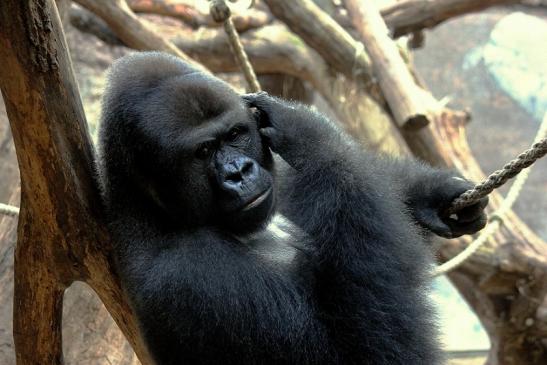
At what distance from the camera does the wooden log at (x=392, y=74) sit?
4305 millimetres

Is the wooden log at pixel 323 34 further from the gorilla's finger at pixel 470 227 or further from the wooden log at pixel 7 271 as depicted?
the wooden log at pixel 7 271

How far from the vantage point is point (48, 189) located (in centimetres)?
225

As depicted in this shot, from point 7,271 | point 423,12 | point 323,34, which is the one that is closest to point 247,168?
point 7,271

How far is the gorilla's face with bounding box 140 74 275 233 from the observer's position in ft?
7.63

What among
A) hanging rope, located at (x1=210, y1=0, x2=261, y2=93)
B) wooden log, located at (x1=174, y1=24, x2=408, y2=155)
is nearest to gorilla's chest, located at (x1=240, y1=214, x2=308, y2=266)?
hanging rope, located at (x1=210, y1=0, x2=261, y2=93)

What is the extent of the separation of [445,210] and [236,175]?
0.91m

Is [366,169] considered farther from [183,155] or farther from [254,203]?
[183,155]

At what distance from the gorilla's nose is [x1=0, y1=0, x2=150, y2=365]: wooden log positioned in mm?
418

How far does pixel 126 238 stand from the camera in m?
2.30

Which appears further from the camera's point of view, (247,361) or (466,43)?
(466,43)

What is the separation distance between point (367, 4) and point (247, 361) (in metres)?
3.28

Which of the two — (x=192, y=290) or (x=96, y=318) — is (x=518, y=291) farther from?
(x=192, y=290)

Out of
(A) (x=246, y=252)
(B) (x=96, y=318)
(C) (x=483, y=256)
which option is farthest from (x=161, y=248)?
(C) (x=483, y=256)

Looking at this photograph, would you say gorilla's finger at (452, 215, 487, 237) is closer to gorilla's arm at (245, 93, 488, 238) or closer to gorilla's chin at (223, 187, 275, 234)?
gorilla's arm at (245, 93, 488, 238)
